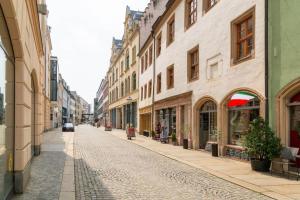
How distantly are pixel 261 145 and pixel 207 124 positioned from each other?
25.0ft

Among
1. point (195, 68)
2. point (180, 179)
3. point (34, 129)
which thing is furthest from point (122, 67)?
point (180, 179)

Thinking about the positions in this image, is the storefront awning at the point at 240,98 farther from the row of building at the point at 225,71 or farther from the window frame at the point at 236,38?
the window frame at the point at 236,38

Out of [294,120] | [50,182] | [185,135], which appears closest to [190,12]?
[185,135]

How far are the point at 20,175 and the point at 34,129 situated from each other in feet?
27.8

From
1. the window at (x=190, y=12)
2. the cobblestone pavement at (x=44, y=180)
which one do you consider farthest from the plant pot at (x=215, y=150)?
the window at (x=190, y=12)

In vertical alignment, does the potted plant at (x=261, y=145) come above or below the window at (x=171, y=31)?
below

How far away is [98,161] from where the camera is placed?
15211 mm

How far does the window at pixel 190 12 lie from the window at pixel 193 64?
1665 mm

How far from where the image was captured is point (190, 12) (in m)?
22.2

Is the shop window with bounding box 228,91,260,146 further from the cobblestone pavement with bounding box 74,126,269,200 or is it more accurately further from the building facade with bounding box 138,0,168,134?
the building facade with bounding box 138,0,168,134

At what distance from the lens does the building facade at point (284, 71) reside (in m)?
11.5

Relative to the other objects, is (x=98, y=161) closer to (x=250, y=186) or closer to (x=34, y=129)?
(x=34, y=129)

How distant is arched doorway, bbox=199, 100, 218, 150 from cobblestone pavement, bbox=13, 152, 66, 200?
24.6ft

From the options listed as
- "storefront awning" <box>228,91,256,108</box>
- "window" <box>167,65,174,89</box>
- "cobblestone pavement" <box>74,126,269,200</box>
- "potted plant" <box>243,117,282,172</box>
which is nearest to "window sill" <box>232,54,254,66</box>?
"storefront awning" <box>228,91,256,108</box>
